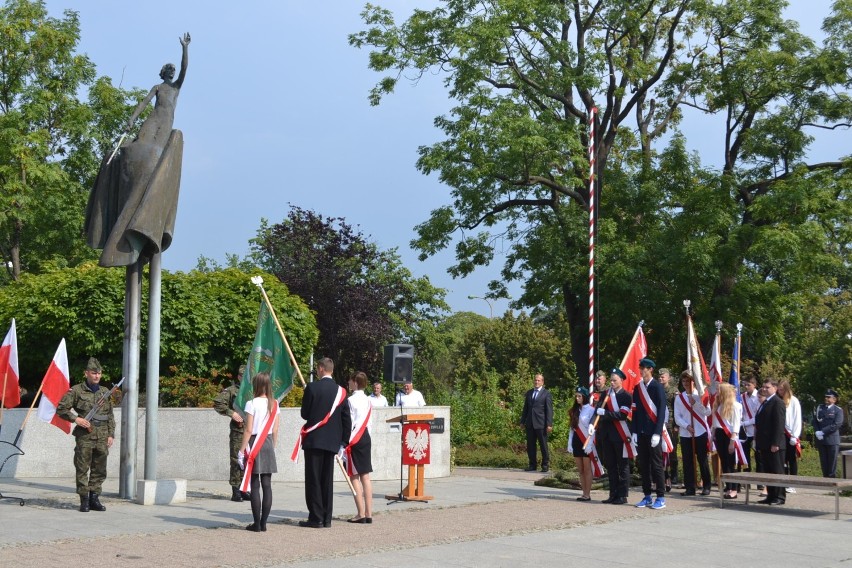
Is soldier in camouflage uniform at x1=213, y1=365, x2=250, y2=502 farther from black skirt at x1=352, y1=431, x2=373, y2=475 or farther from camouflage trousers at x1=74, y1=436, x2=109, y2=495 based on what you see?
black skirt at x1=352, y1=431, x2=373, y2=475

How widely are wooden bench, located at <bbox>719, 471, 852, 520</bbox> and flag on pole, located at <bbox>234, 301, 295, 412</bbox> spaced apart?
6271 millimetres

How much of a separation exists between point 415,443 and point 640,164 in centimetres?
1780

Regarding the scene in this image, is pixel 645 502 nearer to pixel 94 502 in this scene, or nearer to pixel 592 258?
pixel 592 258

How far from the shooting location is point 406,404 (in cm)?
1855

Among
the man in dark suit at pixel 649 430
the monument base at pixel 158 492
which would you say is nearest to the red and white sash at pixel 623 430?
the man in dark suit at pixel 649 430

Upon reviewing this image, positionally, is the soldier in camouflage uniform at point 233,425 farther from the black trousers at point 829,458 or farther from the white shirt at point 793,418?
the black trousers at point 829,458

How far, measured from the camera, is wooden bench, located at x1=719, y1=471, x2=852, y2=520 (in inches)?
525

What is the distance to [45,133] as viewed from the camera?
1162 inches

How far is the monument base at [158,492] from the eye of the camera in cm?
1359

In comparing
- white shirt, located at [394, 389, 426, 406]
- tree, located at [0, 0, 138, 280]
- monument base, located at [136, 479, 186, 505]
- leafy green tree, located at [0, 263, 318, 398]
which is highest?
tree, located at [0, 0, 138, 280]

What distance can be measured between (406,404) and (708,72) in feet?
52.7

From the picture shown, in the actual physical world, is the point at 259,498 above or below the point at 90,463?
below

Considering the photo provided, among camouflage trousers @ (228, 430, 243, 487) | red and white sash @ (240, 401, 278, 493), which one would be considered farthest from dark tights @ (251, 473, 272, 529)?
camouflage trousers @ (228, 430, 243, 487)

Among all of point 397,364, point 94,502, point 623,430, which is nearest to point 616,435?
point 623,430
